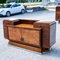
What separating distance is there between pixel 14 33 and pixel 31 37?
76 centimetres

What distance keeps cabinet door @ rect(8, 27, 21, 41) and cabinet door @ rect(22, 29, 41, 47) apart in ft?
0.73

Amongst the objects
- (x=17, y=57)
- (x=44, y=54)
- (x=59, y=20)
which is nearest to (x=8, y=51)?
(x=17, y=57)

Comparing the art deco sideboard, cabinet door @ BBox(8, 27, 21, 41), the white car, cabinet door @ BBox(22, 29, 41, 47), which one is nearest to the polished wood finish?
the art deco sideboard

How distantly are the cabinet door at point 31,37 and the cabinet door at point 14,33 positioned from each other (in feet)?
0.73

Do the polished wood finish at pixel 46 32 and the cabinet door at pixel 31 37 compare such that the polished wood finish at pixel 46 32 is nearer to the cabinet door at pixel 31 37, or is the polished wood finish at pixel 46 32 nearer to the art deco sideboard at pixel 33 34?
the art deco sideboard at pixel 33 34

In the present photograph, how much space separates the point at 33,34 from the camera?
5781 mm

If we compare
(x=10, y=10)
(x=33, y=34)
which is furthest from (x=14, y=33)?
(x=10, y=10)

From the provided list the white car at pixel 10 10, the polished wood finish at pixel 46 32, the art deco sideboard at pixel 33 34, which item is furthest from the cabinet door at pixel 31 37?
the white car at pixel 10 10

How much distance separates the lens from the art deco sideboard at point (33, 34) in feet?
18.3

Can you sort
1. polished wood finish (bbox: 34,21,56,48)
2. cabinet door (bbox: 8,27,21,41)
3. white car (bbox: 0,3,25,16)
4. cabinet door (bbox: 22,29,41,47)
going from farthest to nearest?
white car (bbox: 0,3,25,16), cabinet door (bbox: 8,27,21,41), cabinet door (bbox: 22,29,41,47), polished wood finish (bbox: 34,21,56,48)

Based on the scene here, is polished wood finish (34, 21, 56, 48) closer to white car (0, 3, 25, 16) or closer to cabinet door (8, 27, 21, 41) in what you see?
cabinet door (8, 27, 21, 41)

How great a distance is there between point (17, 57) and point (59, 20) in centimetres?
653

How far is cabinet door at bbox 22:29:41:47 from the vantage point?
569 centimetres

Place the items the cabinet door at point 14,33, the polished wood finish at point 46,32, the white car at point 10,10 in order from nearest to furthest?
the polished wood finish at point 46,32 < the cabinet door at point 14,33 < the white car at point 10,10
